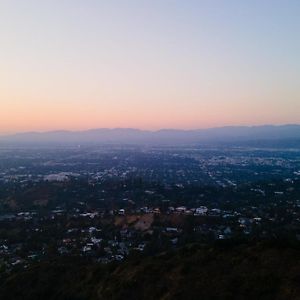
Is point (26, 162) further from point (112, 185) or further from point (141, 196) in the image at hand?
point (141, 196)

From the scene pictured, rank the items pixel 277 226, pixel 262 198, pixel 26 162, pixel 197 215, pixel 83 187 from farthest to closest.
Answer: pixel 26 162, pixel 83 187, pixel 262 198, pixel 197 215, pixel 277 226

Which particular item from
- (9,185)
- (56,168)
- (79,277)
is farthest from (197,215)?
(56,168)

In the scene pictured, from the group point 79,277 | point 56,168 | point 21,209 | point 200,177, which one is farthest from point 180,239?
point 56,168

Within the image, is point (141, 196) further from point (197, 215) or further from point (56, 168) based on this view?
point (56, 168)

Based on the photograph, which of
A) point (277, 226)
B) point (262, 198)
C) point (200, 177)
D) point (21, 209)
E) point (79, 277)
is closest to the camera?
point (79, 277)

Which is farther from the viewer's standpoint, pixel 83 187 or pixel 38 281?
pixel 83 187

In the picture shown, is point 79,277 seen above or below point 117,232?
above
